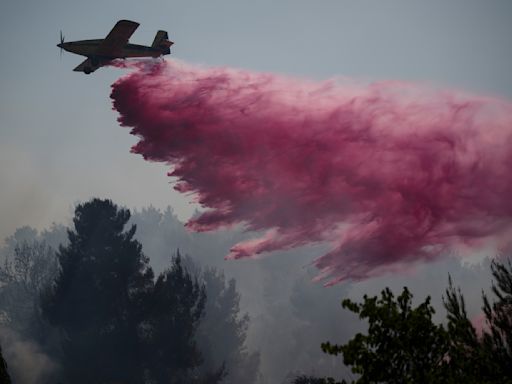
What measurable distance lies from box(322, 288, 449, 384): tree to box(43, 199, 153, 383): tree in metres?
33.7

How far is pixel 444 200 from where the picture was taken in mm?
24797

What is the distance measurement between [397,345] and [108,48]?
2526 centimetres

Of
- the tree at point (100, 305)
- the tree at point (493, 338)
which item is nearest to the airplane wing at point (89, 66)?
the tree at point (100, 305)

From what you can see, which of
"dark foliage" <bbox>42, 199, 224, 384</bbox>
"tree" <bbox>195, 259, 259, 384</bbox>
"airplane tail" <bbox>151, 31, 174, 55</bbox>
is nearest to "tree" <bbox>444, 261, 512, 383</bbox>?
"airplane tail" <bbox>151, 31, 174, 55</bbox>

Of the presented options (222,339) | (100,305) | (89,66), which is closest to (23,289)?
(222,339)

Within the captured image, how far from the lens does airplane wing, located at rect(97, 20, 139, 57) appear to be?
89.9 ft

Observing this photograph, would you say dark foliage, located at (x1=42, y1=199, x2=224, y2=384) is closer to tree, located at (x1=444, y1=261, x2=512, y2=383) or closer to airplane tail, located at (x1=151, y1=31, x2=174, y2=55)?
airplane tail, located at (x1=151, y1=31, x2=174, y2=55)

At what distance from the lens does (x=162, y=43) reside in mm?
30172

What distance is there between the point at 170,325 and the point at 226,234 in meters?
83.5

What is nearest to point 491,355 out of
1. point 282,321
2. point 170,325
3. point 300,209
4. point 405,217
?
point 405,217

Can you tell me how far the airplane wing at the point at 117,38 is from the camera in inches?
1078

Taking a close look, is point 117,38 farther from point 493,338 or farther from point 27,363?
point 27,363

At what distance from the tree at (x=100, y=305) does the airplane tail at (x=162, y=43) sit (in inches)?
768

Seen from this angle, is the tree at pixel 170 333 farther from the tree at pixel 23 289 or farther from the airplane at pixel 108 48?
the tree at pixel 23 289
